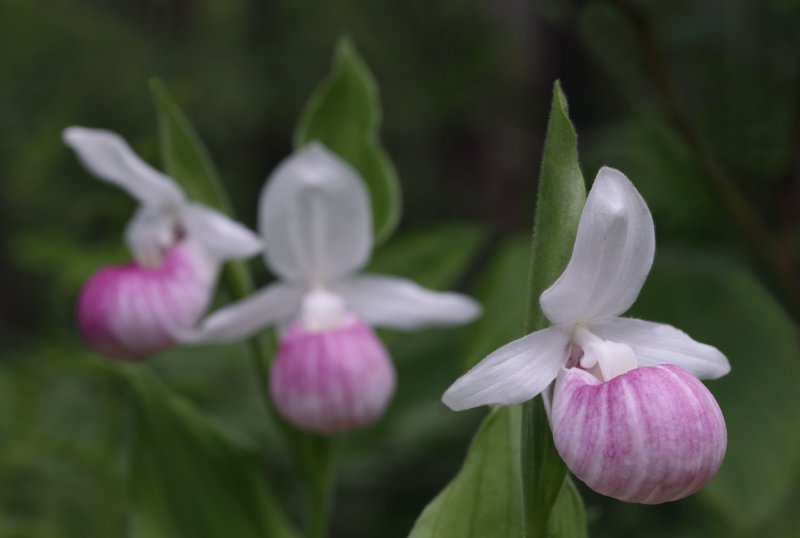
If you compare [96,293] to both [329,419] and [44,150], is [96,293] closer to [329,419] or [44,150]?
[329,419]

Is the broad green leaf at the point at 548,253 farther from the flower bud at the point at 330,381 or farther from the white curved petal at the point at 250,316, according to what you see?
the white curved petal at the point at 250,316

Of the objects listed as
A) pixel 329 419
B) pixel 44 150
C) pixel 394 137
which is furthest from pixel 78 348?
pixel 394 137

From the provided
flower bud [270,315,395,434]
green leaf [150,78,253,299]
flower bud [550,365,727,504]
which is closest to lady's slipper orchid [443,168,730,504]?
flower bud [550,365,727,504]

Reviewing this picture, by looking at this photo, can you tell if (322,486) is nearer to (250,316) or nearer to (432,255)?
(250,316)

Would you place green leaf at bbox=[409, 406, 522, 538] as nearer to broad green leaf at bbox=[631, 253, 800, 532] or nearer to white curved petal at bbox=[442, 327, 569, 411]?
white curved petal at bbox=[442, 327, 569, 411]

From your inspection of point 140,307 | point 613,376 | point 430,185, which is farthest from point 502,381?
point 430,185
